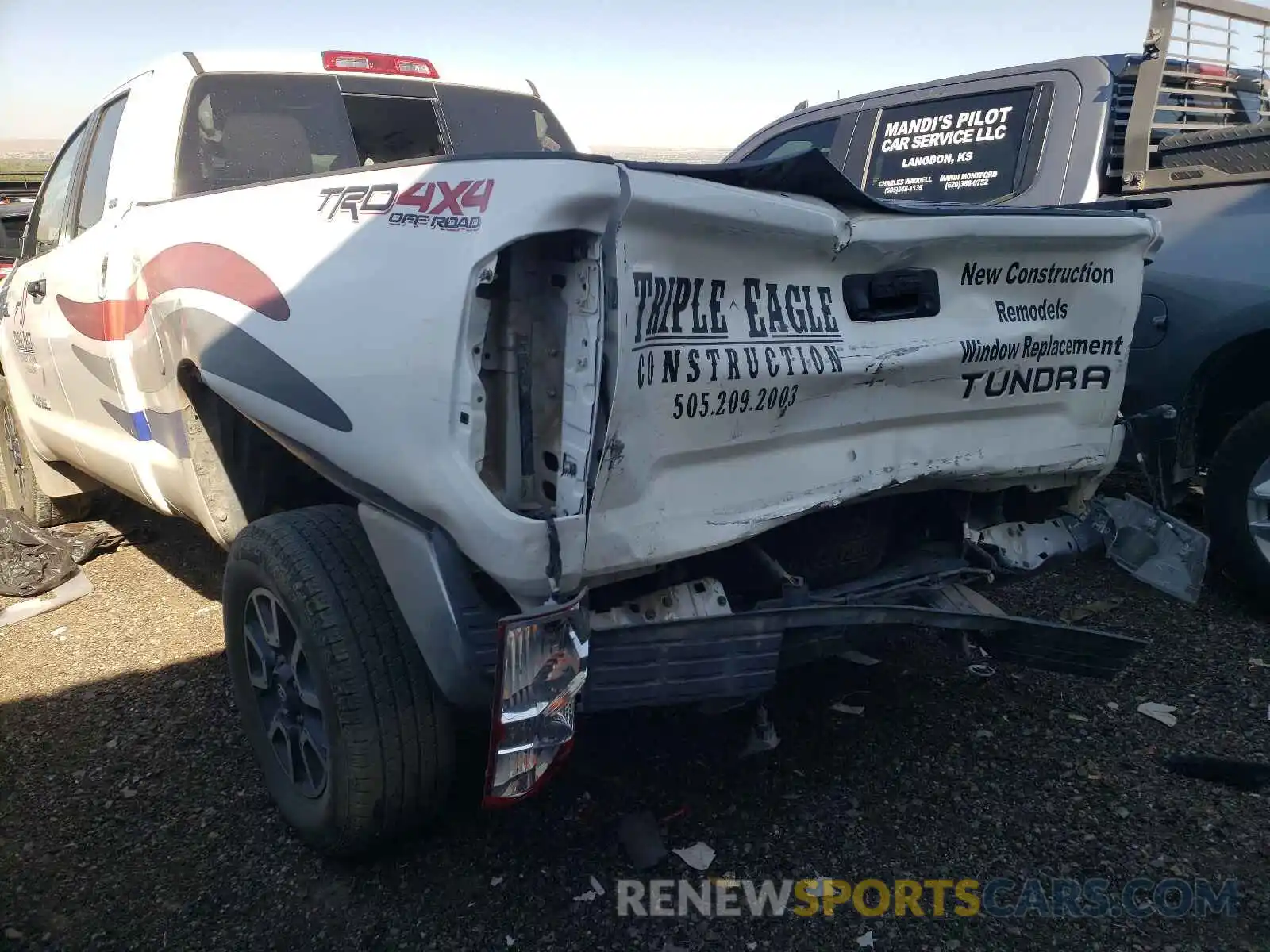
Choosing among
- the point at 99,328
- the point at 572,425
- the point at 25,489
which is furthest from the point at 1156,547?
the point at 25,489

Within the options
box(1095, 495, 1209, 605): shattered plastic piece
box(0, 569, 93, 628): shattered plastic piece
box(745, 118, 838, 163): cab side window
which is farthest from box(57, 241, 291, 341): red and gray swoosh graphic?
box(745, 118, 838, 163): cab side window

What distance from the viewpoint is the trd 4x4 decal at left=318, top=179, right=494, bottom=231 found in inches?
79.0

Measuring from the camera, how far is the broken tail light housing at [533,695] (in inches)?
75.2

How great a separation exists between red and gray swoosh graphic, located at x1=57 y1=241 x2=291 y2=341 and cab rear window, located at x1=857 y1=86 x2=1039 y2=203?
346 centimetres

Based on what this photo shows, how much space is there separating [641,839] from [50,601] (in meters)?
3.40

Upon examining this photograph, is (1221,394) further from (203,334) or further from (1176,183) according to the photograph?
(203,334)

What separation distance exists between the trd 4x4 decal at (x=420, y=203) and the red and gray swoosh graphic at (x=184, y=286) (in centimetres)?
29

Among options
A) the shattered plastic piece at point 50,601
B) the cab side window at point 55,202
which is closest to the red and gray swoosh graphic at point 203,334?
the cab side window at point 55,202

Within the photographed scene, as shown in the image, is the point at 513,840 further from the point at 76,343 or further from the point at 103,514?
the point at 103,514

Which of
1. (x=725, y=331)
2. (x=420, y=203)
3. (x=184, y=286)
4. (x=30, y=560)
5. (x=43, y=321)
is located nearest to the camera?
(x=420, y=203)

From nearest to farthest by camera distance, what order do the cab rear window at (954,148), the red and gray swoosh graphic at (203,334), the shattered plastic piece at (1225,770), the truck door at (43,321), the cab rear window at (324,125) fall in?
the red and gray swoosh graphic at (203,334), the shattered plastic piece at (1225,770), the cab rear window at (324,125), the truck door at (43,321), the cab rear window at (954,148)

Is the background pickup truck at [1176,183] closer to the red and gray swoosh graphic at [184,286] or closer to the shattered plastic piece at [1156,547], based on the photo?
the shattered plastic piece at [1156,547]

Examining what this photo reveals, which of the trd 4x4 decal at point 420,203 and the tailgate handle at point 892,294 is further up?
the trd 4x4 decal at point 420,203

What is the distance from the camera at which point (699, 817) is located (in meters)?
2.75
